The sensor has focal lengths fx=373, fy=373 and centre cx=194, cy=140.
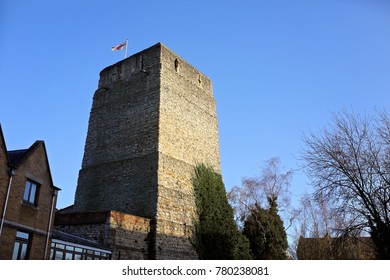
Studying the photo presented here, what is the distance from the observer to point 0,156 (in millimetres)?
12141

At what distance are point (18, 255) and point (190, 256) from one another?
9081 mm

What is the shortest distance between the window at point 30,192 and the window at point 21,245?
120cm

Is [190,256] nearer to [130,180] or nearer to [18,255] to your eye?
[130,180]

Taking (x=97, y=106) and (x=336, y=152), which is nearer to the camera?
(x=336, y=152)

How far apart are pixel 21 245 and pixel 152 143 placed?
905 centimetres

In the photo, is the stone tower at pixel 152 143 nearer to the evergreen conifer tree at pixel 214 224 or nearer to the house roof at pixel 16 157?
the evergreen conifer tree at pixel 214 224

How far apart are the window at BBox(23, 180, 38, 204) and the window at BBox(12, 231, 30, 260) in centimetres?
120

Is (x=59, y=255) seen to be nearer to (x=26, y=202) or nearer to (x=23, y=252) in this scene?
(x=23, y=252)

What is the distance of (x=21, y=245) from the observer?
12.5m

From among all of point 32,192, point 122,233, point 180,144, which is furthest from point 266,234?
point 32,192

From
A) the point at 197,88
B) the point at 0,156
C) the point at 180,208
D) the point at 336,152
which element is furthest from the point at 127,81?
the point at 336,152

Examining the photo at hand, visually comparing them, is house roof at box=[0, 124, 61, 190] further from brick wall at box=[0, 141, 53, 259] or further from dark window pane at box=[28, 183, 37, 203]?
dark window pane at box=[28, 183, 37, 203]

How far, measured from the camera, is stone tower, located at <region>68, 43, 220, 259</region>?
19.0m

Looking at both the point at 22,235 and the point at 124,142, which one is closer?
the point at 22,235
